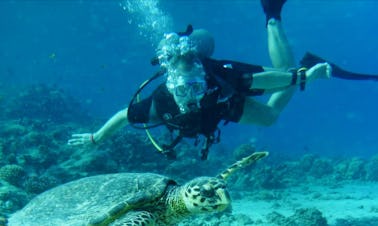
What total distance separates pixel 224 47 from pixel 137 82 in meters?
47.7

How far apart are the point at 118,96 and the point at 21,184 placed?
11556cm

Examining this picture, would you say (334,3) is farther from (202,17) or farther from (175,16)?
(175,16)

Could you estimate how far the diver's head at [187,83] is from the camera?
612cm

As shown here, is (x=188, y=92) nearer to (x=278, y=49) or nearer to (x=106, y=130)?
(x=106, y=130)

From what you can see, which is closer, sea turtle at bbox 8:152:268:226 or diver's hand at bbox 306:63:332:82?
sea turtle at bbox 8:152:268:226

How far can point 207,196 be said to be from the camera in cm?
414

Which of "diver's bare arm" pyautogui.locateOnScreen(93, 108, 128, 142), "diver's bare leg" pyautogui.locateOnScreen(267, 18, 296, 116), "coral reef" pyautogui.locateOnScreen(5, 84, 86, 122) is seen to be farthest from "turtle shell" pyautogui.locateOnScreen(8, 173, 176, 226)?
"coral reef" pyautogui.locateOnScreen(5, 84, 86, 122)

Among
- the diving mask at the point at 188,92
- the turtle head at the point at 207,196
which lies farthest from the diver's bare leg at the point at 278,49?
the turtle head at the point at 207,196

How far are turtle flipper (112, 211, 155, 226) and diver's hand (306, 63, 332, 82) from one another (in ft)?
16.9

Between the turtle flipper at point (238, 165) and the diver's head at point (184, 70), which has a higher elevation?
the diver's head at point (184, 70)

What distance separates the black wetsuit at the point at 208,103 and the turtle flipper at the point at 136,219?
2032 millimetres

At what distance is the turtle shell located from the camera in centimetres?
484

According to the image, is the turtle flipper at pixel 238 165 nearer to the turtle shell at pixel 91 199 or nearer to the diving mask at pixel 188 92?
the turtle shell at pixel 91 199

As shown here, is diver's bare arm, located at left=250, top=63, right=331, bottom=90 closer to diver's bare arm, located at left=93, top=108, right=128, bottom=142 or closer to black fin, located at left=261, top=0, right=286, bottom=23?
black fin, located at left=261, top=0, right=286, bottom=23
